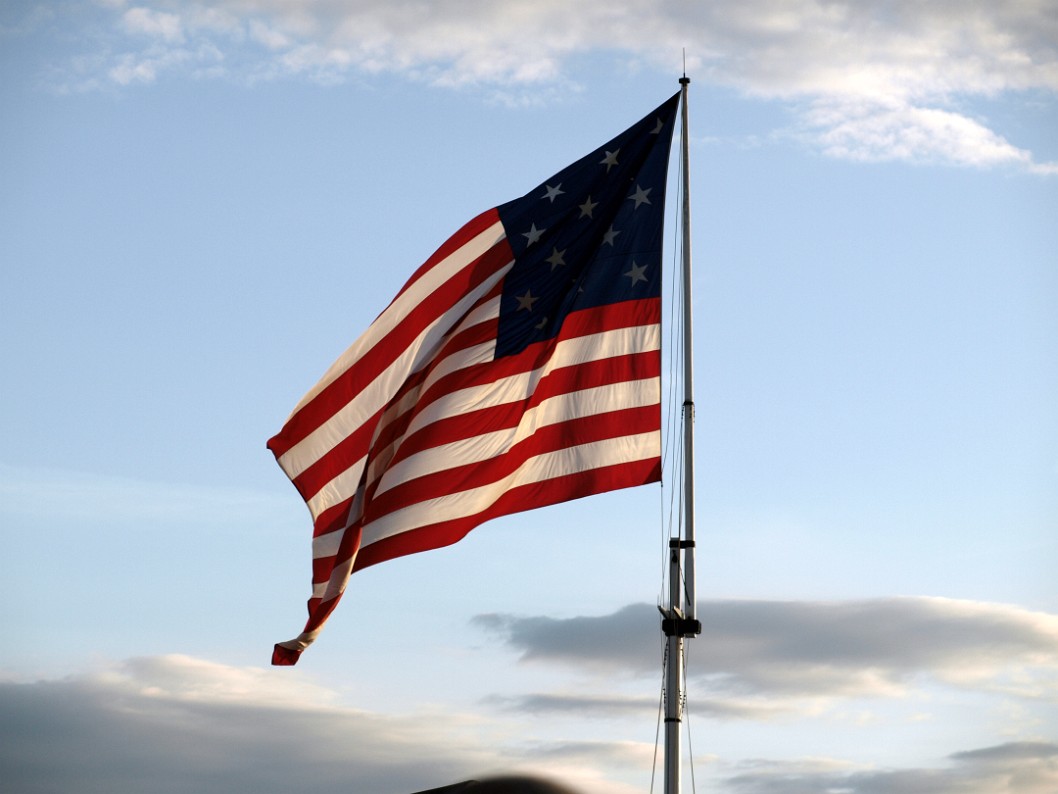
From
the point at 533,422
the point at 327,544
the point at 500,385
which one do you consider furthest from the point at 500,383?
the point at 327,544

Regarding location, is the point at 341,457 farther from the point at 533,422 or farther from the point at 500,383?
the point at 533,422

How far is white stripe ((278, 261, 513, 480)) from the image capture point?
1013 inches

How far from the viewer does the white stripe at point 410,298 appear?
2595cm

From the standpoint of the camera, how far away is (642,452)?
2400 centimetres

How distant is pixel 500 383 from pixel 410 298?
2398 mm

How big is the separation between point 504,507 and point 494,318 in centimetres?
332

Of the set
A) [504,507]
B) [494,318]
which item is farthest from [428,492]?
[494,318]

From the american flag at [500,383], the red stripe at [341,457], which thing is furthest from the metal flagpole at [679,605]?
the red stripe at [341,457]

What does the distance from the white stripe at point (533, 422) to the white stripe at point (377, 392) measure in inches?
50.4

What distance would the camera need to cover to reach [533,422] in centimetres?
2470

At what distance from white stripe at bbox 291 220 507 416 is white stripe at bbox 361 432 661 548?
9.13 ft

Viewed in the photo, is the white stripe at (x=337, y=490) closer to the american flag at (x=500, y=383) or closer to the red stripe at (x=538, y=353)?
the american flag at (x=500, y=383)

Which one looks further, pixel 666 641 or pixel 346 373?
pixel 346 373

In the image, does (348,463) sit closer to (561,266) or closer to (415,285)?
(415,285)
